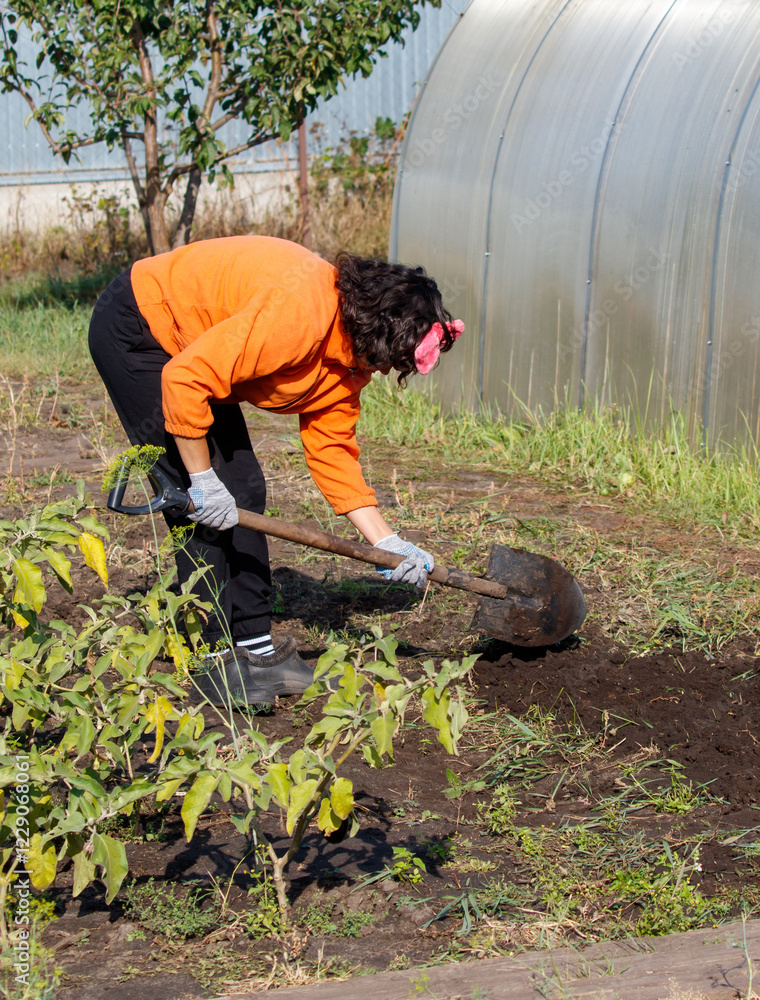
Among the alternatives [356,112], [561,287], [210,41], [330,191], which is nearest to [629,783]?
[561,287]

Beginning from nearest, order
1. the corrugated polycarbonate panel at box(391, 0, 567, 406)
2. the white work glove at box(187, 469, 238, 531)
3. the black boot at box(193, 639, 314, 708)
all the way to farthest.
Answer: the white work glove at box(187, 469, 238, 531) < the black boot at box(193, 639, 314, 708) < the corrugated polycarbonate panel at box(391, 0, 567, 406)

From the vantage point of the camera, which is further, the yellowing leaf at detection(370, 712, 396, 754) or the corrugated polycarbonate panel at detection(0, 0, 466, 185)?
the corrugated polycarbonate panel at detection(0, 0, 466, 185)

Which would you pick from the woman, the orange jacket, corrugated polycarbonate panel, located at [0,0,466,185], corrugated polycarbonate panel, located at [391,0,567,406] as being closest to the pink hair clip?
the woman

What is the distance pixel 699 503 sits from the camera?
470 centimetres

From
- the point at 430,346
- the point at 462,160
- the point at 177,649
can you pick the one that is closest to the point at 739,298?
the point at 462,160

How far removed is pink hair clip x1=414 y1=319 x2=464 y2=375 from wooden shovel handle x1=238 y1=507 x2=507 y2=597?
23.7 inches

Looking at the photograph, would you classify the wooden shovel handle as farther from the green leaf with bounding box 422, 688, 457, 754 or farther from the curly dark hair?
the green leaf with bounding box 422, 688, 457, 754

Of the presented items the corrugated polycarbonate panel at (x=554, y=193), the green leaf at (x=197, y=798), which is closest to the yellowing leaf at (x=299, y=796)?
the green leaf at (x=197, y=798)

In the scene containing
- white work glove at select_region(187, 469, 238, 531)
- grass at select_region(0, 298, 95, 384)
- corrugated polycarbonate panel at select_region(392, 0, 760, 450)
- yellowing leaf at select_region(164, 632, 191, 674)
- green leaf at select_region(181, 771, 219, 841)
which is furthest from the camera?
grass at select_region(0, 298, 95, 384)

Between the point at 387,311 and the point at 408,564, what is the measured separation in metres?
0.80

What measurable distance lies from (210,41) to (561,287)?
3.36 meters

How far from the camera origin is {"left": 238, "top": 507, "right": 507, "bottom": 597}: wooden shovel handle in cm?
285

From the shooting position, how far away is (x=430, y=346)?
2682 millimetres

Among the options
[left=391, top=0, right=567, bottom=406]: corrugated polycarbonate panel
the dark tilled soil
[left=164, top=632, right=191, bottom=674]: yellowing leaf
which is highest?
[left=391, top=0, right=567, bottom=406]: corrugated polycarbonate panel
